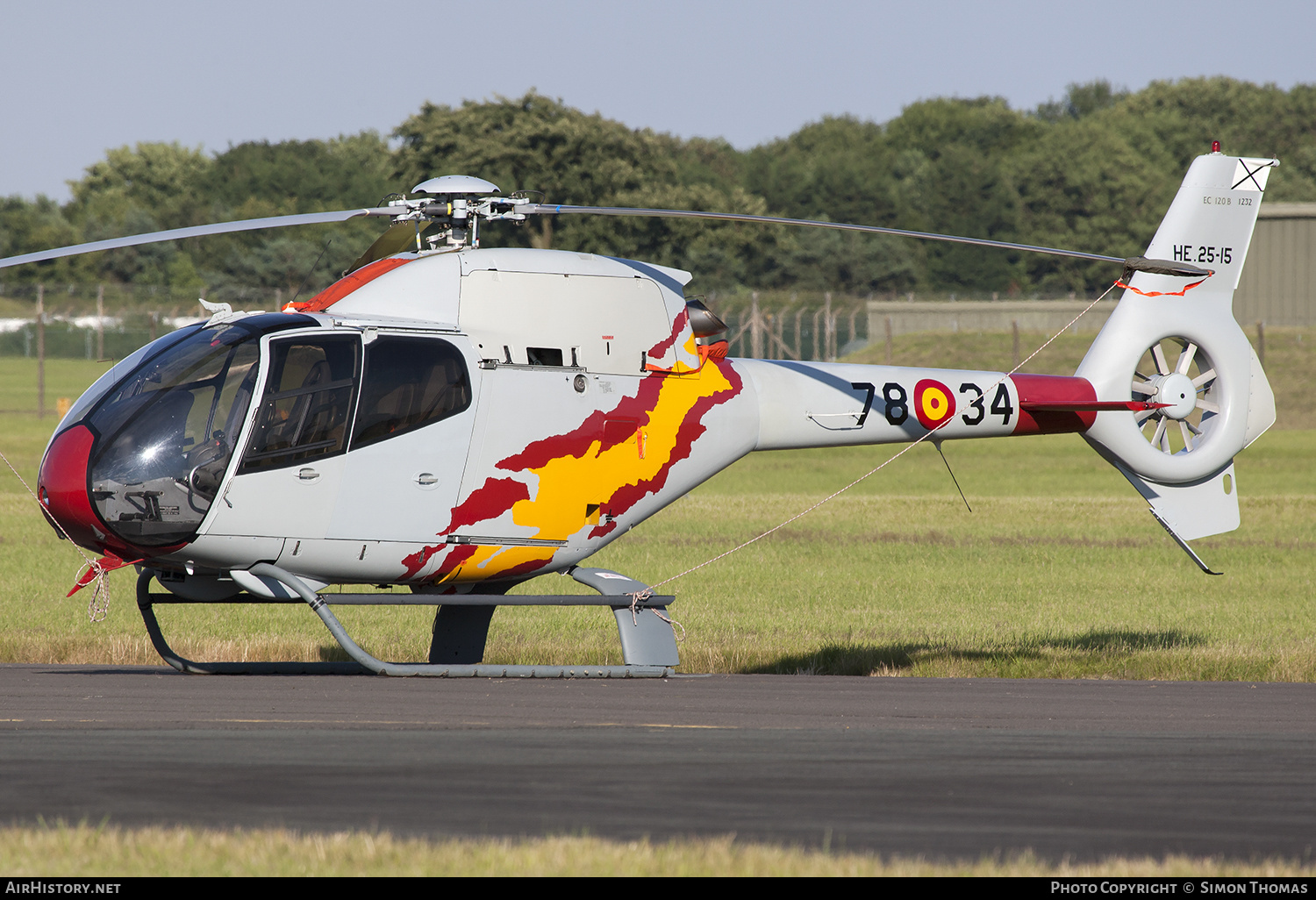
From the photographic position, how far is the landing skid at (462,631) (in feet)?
37.5

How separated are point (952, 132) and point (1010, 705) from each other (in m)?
142

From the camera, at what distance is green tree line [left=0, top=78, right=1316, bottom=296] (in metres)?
79.4

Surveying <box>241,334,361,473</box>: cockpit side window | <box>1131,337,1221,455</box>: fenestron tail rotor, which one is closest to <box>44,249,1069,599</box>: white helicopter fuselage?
<box>241,334,361,473</box>: cockpit side window

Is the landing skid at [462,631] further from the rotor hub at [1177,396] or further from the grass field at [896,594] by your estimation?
the rotor hub at [1177,396]

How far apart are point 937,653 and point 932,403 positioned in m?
2.36

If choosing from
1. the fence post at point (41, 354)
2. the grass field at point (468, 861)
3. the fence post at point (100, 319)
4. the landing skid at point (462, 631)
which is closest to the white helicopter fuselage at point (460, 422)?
the landing skid at point (462, 631)

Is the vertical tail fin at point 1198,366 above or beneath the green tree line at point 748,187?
beneath

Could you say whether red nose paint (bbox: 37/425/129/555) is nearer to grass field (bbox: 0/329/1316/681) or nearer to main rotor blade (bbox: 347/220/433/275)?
main rotor blade (bbox: 347/220/433/275)

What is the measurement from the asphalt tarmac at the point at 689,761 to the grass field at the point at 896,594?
2614mm

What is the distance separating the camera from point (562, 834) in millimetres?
6535

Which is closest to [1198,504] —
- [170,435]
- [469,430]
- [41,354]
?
[469,430]

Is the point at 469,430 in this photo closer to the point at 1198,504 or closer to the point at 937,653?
the point at 937,653
